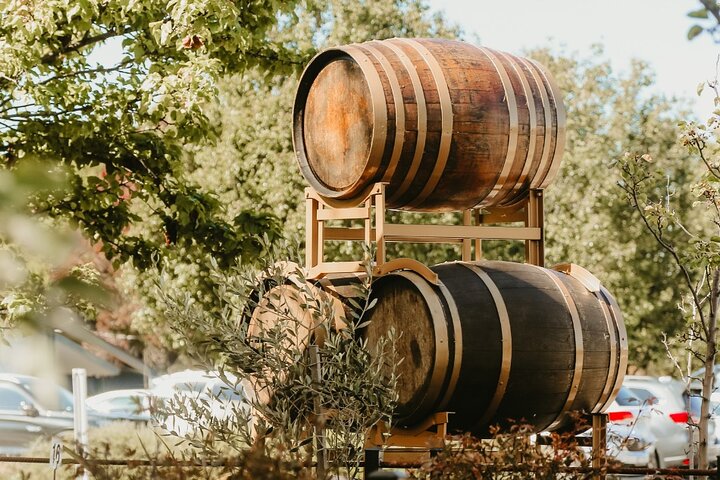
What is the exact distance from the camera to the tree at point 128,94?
8422 millimetres

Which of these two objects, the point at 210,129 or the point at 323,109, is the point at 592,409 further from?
the point at 210,129

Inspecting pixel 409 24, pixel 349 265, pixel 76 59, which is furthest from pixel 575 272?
pixel 409 24

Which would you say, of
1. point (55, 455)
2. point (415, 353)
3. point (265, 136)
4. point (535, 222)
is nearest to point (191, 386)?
point (55, 455)

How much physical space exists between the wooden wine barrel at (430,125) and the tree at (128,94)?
2.26m

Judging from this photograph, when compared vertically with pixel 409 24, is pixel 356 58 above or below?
below

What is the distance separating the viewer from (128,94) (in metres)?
9.48

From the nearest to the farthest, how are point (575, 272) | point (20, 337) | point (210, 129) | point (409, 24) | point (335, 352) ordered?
point (20, 337), point (335, 352), point (575, 272), point (210, 129), point (409, 24)

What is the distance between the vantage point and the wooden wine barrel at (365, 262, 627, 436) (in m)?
5.75

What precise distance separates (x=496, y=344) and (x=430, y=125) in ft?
4.10

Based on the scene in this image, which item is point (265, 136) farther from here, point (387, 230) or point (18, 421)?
point (387, 230)

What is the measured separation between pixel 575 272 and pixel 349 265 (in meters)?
1.38

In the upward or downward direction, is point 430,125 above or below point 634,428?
above

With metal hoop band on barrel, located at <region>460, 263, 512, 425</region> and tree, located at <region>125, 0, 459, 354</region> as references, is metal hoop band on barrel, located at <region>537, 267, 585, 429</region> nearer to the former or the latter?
metal hoop band on barrel, located at <region>460, 263, 512, 425</region>

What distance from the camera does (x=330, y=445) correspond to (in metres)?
5.03
